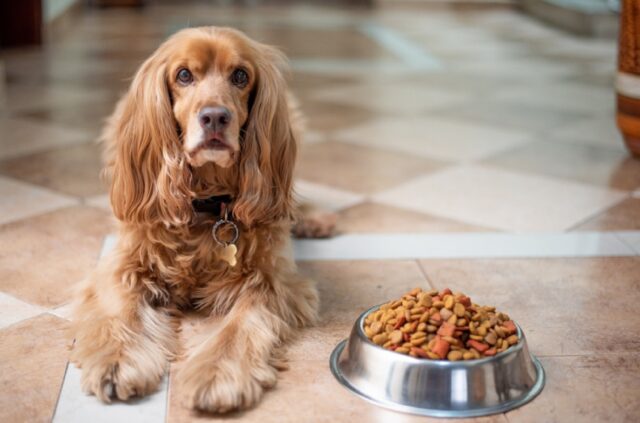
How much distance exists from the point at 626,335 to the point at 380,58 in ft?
21.2

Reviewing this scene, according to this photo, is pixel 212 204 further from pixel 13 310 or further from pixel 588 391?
pixel 588 391

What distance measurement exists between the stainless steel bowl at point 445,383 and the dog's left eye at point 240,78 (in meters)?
0.87

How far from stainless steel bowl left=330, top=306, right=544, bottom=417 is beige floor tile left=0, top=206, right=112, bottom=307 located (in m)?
1.17

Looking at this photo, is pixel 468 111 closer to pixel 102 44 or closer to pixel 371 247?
pixel 371 247

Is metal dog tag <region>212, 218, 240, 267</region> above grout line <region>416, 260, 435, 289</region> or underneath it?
above

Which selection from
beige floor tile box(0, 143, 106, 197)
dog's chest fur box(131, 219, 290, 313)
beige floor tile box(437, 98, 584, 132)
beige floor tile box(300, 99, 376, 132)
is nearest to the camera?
dog's chest fur box(131, 219, 290, 313)

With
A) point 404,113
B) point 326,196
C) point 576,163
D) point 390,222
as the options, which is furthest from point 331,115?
point 390,222

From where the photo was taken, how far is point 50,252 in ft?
10.9

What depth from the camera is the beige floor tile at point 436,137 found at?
511 cm

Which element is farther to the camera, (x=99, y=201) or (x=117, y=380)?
(x=99, y=201)

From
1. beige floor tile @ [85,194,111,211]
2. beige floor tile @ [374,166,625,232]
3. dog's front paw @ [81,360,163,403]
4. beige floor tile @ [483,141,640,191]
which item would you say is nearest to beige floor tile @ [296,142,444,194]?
beige floor tile @ [374,166,625,232]

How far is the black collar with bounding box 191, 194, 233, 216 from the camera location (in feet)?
8.73

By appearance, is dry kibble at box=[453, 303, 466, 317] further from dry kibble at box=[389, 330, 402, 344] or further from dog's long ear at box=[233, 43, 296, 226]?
dog's long ear at box=[233, 43, 296, 226]

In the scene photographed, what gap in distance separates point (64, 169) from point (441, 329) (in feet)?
9.36
